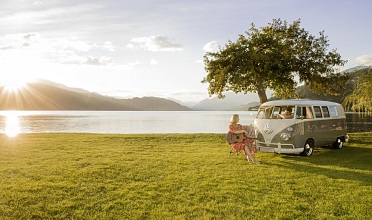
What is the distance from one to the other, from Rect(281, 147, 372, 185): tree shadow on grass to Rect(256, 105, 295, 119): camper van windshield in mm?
2166

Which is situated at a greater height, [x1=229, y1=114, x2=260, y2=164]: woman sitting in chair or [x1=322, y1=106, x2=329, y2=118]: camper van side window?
[x1=322, y1=106, x2=329, y2=118]: camper van side window

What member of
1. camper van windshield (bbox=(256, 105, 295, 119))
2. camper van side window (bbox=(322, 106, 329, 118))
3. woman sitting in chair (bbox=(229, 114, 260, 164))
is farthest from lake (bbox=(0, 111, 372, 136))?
camper van side window (bbox=(322, 106, 329, 118))

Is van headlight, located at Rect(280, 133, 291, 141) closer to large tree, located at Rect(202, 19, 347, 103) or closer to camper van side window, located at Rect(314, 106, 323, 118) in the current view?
camper van side window, located at Rect(314, 106, 323, 118)

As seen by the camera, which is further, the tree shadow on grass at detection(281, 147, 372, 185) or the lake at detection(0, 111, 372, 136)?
the lake at detection(0, 111, 372, 136)

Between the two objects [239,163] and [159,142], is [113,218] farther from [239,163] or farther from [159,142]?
[159,142]

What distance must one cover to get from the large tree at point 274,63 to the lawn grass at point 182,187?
10.8 m

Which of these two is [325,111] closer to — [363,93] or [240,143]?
[240,143]

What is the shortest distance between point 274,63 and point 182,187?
57.1 ft

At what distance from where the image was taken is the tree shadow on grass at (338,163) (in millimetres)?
12173

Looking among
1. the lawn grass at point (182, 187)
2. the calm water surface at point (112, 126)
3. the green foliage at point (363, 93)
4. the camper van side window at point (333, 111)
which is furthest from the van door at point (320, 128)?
the green foliage at point (363, 93)

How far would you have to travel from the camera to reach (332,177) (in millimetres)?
11648

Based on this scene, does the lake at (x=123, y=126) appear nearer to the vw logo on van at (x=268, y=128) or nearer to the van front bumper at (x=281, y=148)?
the vw logo on van at (x=268, y=128)

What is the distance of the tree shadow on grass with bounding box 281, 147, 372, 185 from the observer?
1217 centimetres

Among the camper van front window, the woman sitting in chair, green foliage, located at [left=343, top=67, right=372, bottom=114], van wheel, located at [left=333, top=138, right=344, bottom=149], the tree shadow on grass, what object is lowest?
the tree shadow on grass
